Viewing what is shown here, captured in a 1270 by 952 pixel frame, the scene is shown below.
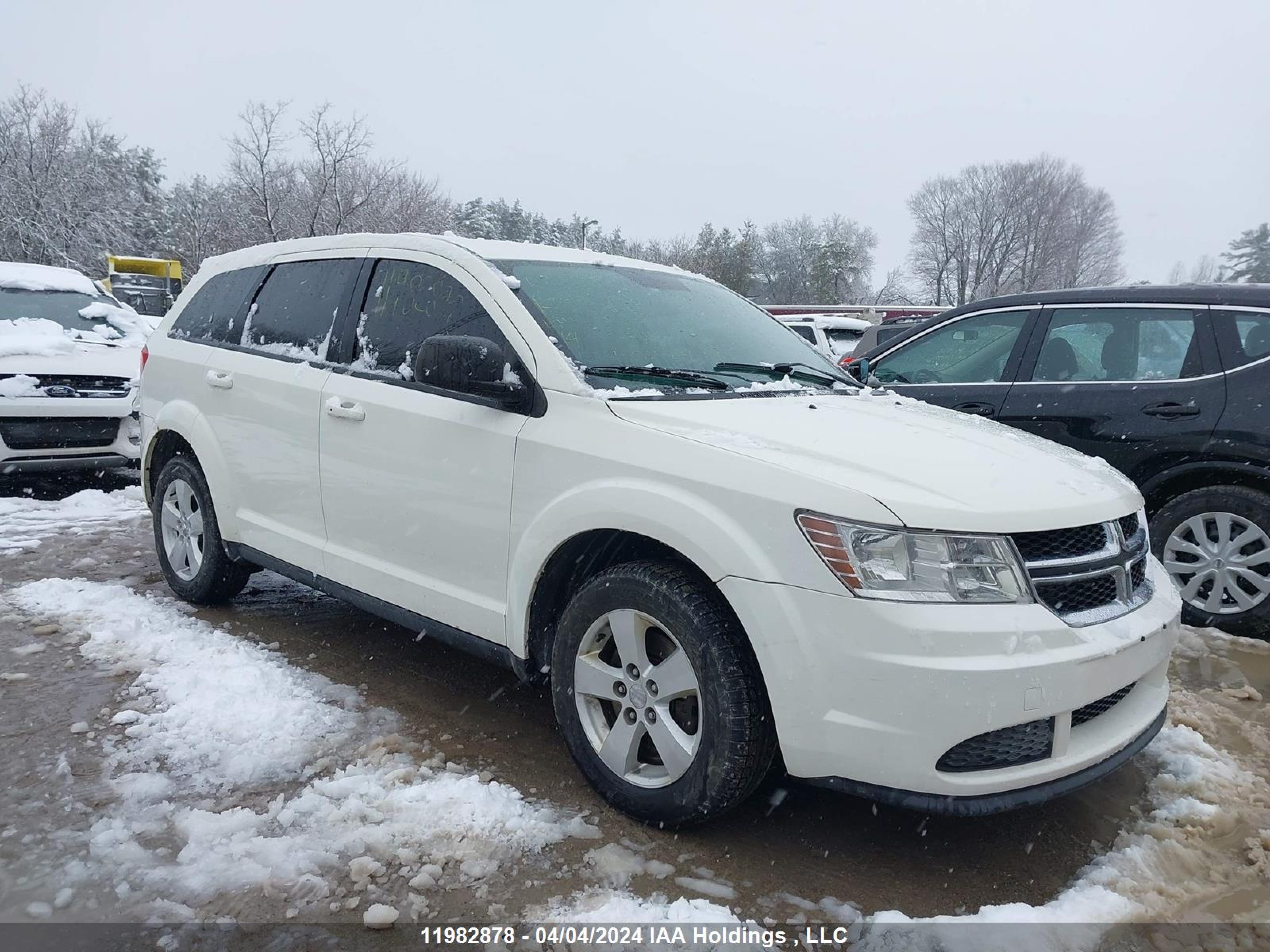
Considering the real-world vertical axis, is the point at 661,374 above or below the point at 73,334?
above

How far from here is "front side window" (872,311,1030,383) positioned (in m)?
5.11

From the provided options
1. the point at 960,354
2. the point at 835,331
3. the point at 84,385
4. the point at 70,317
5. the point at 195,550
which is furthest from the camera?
the point at 835,331

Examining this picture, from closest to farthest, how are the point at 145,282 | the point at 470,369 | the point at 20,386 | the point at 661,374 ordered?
the point at 470,369 < the point at 661,374 < the point at 20,386 < the point at 145,282

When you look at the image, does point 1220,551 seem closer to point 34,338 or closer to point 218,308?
point 218,308

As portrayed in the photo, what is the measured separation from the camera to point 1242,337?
14.4ft

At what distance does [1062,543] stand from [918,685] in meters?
0.63

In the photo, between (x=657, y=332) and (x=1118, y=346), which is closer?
(x=657, y=332)

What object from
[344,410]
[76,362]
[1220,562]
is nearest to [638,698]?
[344,410]

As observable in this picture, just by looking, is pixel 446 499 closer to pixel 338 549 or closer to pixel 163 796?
pixel 338 549

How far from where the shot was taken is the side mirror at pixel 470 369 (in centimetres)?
292

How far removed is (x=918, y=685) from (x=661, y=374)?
1413mm

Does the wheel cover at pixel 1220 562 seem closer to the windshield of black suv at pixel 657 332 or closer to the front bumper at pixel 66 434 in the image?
the windshield of black suv at pixel 657 332

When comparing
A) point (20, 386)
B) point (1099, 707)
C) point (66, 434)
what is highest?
point (20, 386)

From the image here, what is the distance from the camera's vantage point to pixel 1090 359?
4801 mm
